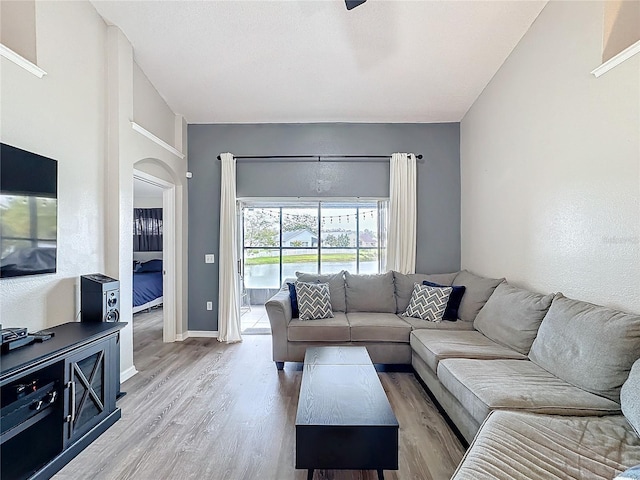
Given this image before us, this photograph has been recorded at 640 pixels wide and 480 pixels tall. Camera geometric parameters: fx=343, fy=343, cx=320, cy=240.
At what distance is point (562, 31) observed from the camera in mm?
2623

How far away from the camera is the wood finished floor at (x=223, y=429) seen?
197cm

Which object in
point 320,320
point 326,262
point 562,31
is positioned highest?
point 562,31

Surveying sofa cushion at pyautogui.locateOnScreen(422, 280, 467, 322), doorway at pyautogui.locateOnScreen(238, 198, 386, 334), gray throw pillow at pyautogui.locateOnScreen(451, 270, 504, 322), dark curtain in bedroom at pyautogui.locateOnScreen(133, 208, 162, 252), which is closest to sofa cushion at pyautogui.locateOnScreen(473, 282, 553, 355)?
gray throw pillow at pyautogui.locateOnScreen(451, 270, 504, 322)

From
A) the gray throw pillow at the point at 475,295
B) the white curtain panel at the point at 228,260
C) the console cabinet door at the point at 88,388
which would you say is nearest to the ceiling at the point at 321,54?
the white curtain panel at the point at 228,260

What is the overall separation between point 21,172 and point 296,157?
3.03 metres

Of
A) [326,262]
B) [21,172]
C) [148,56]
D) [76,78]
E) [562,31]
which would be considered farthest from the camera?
[326,262]

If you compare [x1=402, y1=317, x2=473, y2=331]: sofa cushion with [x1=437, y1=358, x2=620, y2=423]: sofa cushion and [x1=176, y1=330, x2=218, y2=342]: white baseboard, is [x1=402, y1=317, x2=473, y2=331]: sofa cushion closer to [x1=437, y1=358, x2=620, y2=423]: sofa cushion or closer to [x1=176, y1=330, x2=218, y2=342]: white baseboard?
[x1=437, y1=358, x2=620, y2=423]: sofa cushion

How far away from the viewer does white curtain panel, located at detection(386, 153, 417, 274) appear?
15.0 feet

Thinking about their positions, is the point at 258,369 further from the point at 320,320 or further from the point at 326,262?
the point at 326,262

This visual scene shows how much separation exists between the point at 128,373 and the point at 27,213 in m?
1.81

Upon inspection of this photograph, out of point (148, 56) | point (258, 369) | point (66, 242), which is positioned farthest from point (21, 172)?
point (258, 369)

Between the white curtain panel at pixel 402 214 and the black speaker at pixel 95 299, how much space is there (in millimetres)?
3235

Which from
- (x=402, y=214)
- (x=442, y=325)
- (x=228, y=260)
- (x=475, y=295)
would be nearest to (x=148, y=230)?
(x=228, y=260)

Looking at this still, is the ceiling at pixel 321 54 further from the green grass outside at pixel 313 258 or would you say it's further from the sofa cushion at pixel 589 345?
the sofa cushion at pixel 589 345
